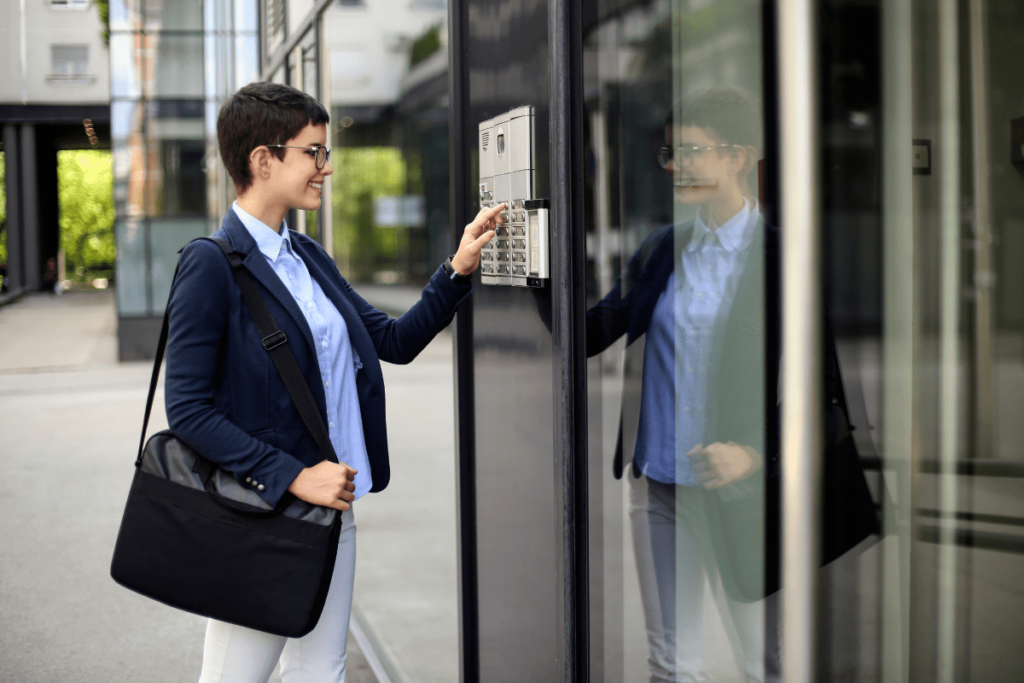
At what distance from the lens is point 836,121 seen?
4.39ft

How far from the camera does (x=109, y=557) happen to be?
5375mm

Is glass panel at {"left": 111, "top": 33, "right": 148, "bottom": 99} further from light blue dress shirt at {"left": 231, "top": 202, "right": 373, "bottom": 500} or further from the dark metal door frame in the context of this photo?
the dark metal door frame

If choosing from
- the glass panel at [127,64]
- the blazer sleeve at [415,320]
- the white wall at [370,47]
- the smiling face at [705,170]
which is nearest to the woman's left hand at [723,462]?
the smiling face at [705,170]

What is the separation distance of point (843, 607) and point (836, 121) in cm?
67

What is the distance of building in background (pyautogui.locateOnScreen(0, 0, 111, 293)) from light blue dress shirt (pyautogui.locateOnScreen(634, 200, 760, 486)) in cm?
2759

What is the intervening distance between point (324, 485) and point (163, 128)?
1444 cm

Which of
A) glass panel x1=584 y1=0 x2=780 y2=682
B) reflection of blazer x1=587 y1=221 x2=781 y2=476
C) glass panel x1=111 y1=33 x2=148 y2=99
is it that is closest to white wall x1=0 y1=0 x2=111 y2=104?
glass panel x1=111 y1=33 x2=148 y2=99

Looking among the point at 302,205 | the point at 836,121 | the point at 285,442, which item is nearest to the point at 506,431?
the point at 285,442

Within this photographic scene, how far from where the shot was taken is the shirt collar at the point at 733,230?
4.82ft

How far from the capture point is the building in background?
28.3 metres

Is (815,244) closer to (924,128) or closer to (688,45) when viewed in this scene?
(924,128)

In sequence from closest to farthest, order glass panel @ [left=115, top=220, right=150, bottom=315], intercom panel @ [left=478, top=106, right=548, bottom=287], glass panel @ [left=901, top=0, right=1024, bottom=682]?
glass panel @ [left=901, top=0, right=1024, bottom=682], intercom panel @ [left=478, top=106, right=548, bottom=287], glass panel @ [left=115, top=220, right=150, bottom=315]

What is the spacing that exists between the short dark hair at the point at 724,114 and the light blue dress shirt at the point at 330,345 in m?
0.88

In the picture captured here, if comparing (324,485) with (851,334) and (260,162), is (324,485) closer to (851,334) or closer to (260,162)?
(260,162)
